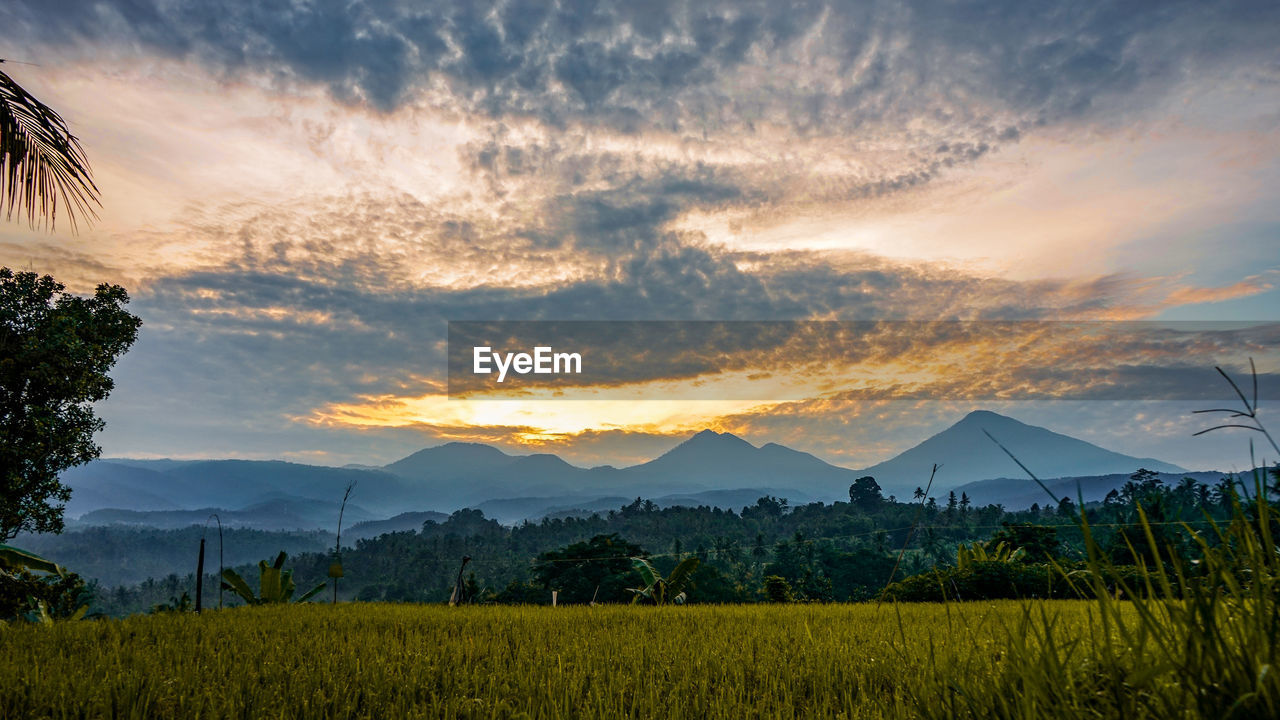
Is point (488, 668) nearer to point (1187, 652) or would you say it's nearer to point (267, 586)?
point (1187, 652)

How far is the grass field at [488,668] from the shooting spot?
3762mm

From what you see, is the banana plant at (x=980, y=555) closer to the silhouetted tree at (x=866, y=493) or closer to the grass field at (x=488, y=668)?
the grass field at (x=488, y=668)

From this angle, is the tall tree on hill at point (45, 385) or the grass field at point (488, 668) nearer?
the grass field at point (488, 668)

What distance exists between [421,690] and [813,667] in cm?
292

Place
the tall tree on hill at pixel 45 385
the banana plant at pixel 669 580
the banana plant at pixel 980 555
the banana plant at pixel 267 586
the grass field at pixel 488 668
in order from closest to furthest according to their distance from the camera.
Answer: the grass field at pixel 488 668, the banana plant at pixel 267 586, the banana plant at pixel 669 580, the banana plant at pixel 980 555, the tall tree on hill at pixel 45 385

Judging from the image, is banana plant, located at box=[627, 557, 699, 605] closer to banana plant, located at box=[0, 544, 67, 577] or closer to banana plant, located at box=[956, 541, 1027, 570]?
banana plant, located at box=[956, 541, 1027, 570]

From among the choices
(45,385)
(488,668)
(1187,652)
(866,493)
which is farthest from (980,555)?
(866,493)

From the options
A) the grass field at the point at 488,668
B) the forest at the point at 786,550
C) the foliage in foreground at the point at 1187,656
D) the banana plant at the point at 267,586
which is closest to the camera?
the foliage in foreground at the point at 1187,656

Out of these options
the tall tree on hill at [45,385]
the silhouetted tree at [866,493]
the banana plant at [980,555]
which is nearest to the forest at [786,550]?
the banana plant at [980,555]

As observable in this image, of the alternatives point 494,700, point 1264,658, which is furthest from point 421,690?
point 1264,658

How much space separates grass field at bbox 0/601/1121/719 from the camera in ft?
12.3

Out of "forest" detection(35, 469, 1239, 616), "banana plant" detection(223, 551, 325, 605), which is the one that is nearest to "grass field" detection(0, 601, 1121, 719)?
"forest" detection(35, 469, 1239, 616)

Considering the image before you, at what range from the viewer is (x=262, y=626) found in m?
7.50

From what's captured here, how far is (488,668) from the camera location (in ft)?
16.3
